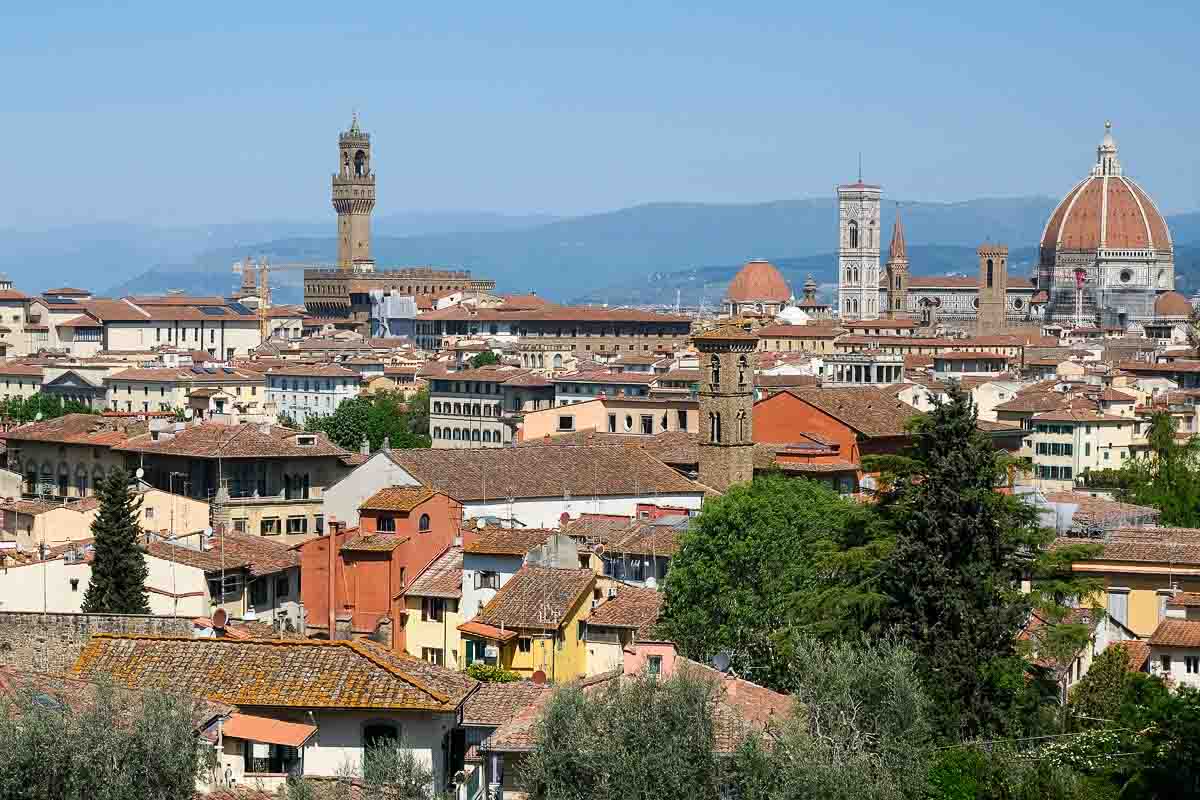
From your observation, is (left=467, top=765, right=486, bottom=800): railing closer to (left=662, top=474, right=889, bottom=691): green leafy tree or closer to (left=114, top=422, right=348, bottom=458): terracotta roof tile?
(left=662, top=474, right=889, bottom=691): green leafy tree

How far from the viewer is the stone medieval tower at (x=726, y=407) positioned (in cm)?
4825

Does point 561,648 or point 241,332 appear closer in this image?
point 561,648

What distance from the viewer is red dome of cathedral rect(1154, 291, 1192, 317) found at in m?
169

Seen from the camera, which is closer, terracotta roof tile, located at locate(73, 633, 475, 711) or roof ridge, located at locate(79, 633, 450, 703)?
terracotta roof tile, located at locate(73, 633, 475, 711)

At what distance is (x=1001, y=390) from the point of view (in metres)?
80.7

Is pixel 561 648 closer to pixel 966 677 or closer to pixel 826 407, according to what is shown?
pixel 966 677

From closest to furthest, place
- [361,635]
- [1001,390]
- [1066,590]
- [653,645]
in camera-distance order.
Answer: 1. [653,645]
2. [1066,590]
3. [361,635]
4. [1001,390]

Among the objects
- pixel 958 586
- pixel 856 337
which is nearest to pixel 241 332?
pixel 856 337

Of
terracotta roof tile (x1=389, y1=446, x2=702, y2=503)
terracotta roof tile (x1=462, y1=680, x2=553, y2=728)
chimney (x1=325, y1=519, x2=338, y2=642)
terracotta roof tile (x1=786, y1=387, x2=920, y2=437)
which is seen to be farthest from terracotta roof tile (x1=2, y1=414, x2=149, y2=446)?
terracotta roof tile (x1=462, y1=680, x2=553, y2=728)

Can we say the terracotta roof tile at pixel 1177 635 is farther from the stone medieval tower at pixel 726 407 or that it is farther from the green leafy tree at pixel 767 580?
the stone medieval tower at pixel 726 407

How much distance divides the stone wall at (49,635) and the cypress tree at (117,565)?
485cm

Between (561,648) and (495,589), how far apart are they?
11.5 feet

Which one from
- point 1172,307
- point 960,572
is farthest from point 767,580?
point 1172,307

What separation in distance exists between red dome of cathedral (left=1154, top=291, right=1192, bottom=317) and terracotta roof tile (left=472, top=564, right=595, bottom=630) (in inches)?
5614
